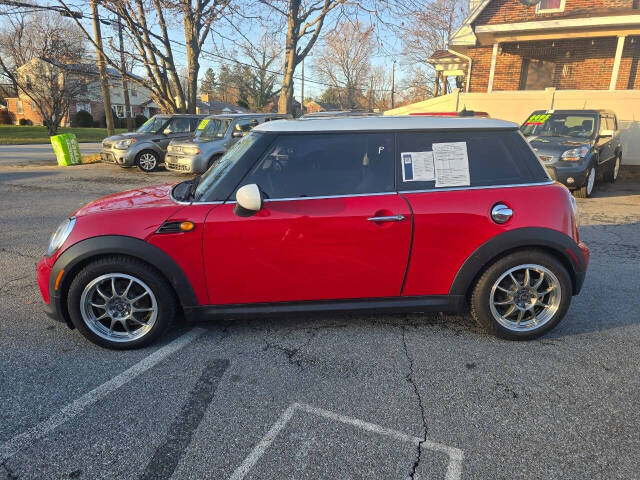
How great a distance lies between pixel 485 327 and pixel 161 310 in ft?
7.94

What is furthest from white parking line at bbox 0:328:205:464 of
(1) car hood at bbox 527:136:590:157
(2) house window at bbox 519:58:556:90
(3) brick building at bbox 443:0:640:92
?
(2) house window at bbox 519:58:556:90

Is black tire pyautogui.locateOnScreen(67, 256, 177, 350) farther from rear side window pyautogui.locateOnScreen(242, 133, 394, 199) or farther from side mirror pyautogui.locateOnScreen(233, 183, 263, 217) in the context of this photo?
rear side window pyautogui.locateOnScreen(242, 133, 394, 199)

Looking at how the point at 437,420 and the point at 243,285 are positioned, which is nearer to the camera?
the point at 437,420

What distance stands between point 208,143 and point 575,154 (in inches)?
337

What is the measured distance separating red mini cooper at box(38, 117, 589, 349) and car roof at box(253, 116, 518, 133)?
15 mm

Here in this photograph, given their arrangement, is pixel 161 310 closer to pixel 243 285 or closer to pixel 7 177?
pixel 243 285

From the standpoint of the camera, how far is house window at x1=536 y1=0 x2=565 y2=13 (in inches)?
614

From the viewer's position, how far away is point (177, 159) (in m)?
11.0

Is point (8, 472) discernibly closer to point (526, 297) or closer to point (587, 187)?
point (526, 297)

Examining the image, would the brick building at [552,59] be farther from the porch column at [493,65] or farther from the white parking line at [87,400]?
the white parking line at [87,400]

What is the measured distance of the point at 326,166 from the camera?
3012 mm

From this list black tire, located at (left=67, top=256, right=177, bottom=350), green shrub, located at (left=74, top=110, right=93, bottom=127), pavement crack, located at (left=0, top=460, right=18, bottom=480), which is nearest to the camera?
pavement crack, located at (left=0, top=460, right=18, bottom=480)

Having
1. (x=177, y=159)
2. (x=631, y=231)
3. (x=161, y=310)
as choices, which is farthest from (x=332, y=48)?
(x=161, y=310)

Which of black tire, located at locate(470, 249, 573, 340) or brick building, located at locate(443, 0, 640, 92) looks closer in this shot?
black tire, located at locate(470, 249, 573, 340)
